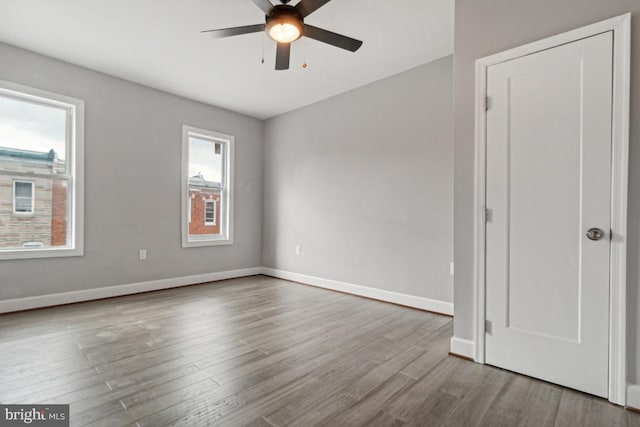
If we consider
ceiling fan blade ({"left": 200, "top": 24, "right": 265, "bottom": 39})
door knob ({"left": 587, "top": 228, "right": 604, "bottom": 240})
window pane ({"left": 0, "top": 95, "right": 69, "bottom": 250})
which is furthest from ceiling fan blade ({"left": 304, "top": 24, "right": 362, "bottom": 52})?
window pane ({"left": 0, "top": 95, "right": 69, "bottom": 250})

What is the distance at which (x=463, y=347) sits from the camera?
7.54 feet

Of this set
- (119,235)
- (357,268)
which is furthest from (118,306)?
(357,268)

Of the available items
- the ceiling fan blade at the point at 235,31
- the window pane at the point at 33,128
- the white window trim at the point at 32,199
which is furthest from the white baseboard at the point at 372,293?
the window pane at the point at 33,128

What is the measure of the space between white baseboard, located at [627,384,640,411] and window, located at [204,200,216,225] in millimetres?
4880

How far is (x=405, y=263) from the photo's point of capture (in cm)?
368

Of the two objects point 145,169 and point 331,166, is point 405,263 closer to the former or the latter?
point 331,166

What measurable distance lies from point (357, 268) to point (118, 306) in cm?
287

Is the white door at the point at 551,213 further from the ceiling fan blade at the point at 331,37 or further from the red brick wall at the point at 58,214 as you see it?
the red brick wall at the point at 58,214

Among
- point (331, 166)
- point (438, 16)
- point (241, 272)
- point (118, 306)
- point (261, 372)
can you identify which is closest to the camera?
point (261, 372)

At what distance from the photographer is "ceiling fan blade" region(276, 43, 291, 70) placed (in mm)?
2533

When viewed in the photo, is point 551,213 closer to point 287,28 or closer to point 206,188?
point 287,28

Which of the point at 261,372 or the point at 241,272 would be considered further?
the point at 241,272

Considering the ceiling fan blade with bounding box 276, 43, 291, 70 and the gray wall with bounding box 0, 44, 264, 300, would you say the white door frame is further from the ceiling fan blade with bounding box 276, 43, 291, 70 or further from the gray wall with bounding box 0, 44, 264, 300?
the gray wall with bounding box 0, 44, 264, 300

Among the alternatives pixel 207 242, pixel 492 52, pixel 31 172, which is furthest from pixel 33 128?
pixel 492 52
